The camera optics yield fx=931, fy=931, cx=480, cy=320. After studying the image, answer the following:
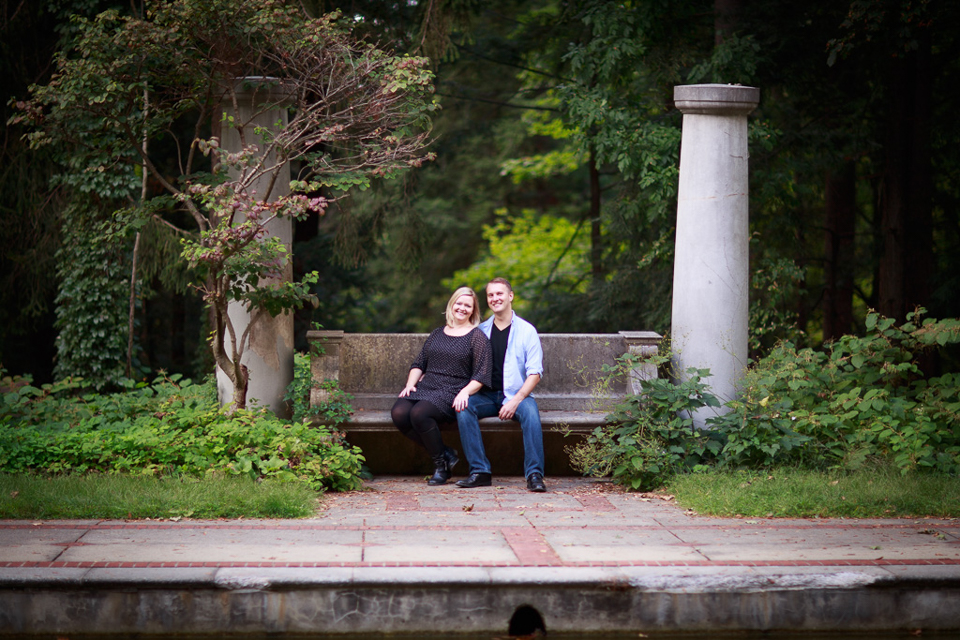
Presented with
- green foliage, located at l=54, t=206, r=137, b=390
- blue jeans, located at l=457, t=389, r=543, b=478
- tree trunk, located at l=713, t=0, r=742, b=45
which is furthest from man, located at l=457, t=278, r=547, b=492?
tree trunk, located at l=713, t=0, r=742, b=45

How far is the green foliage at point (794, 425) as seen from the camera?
6926mm

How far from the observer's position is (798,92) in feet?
39.5

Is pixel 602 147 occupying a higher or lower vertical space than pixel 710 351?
higher

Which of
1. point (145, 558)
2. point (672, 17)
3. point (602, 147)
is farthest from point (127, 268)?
point (672, 17)

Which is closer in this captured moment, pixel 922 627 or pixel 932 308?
pixel 922 627

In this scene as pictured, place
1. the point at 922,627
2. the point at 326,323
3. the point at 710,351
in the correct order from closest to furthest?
1. the point at 922,627
2. the point at 710,351
3. the point at 326,323

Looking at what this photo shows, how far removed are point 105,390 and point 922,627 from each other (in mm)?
8970

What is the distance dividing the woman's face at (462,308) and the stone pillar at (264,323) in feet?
4.94

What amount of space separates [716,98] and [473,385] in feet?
9.96

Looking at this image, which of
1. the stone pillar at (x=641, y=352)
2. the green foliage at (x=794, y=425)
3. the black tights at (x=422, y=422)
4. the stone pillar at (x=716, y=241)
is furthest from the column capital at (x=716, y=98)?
the black tights at (x=422, y=422)

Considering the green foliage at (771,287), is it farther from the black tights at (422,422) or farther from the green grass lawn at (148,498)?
the green grass lawn at (148,498)

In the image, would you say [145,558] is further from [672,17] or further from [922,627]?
[672,17]

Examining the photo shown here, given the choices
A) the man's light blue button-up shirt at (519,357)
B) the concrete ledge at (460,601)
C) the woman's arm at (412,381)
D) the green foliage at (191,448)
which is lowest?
the concrete ledge at (460,601)

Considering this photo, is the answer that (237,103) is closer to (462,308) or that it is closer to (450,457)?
(462,308)
